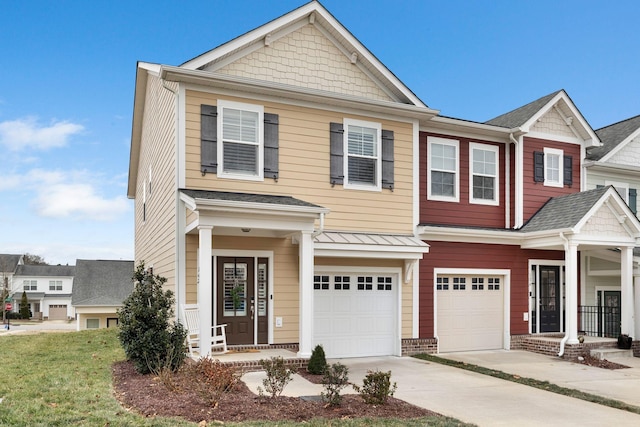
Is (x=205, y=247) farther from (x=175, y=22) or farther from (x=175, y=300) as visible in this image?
(x=175, y=22)

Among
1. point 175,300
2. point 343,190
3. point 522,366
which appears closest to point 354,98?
point 343,190

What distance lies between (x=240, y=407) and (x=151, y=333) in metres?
3.11

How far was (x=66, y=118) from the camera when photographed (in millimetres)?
19906

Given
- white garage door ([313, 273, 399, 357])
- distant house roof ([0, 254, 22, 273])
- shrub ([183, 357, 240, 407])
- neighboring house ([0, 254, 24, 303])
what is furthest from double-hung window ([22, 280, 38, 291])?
shrub ([183, 357, 240, 407])

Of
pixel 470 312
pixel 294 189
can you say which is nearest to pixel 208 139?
pixel 294 189

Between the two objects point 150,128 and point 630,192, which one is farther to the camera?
point 630,192

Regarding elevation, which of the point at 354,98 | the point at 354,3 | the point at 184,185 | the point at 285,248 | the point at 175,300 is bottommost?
the point at 175,300

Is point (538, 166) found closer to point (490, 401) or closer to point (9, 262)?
point (490, 401)

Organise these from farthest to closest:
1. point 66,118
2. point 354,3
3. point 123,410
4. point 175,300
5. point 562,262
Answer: point 66,118 < point 354,3 < point 562,262 < point 175,300 < point 123,410

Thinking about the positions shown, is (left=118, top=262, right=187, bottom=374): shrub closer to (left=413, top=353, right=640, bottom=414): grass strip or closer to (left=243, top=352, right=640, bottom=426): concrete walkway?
(left=243, top=352, right=640, bottom=426): concrete walkway

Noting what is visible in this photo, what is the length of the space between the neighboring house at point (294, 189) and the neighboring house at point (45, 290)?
5459cm

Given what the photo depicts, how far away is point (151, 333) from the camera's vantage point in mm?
9688

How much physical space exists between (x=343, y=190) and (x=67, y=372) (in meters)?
6.88

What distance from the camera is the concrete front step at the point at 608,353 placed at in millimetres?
13798
